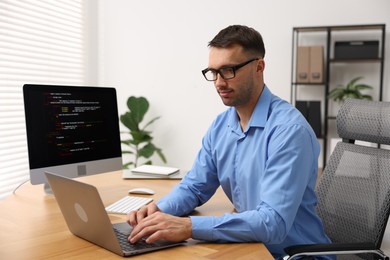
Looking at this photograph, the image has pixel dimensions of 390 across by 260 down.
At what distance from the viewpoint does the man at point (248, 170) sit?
4.04ft

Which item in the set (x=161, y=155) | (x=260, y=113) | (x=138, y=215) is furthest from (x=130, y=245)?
(x=161, y=155)

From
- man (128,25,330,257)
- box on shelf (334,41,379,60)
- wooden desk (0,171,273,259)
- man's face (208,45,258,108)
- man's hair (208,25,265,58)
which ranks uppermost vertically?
box on shelf (334,41,379,60)

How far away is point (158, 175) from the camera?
2.25 metres

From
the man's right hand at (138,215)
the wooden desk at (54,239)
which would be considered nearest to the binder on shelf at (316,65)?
the wooden desk at (54,239)

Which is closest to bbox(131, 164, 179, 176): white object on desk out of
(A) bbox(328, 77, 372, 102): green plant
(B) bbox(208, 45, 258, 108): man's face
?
(B) bbox(208, 45, 258, 108): man's face

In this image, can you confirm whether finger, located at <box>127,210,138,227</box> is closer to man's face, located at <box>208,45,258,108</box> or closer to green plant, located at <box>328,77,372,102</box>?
man's face, located at <box>208,45,258,108</box>

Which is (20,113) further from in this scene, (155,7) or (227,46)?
(227,46)

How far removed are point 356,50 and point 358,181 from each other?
8.28ft

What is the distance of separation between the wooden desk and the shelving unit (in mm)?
2577

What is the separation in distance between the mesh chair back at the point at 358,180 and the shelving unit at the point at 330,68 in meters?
2.31

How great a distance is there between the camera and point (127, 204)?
1.68m

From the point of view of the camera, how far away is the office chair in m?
1.60

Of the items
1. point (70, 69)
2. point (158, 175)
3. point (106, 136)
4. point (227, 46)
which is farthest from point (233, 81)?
point (70, 69)

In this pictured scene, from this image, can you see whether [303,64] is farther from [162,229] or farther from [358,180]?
[162,229]
